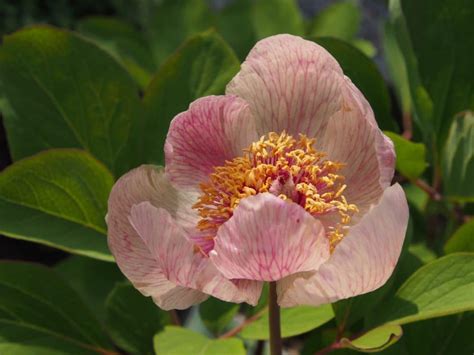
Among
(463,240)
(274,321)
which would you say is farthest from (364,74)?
(274,321)

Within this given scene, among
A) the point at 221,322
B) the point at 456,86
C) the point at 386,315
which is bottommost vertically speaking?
the point at 221,322

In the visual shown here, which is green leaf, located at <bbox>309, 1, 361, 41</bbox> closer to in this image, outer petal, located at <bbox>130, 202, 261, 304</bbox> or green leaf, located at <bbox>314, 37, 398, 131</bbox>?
green leaf, located at <bbox>314, 37, 398, 131</bbox>

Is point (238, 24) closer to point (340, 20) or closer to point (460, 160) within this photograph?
point (340, 20)

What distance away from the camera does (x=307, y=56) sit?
2.38 ft

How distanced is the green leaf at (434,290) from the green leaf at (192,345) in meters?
0.15

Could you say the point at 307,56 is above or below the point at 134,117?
above

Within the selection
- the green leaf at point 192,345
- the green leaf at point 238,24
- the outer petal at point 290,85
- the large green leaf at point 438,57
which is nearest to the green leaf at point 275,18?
the green leaf at point 238,24

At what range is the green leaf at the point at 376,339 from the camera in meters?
0.64

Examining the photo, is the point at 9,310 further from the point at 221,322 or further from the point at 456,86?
the point at 456,86

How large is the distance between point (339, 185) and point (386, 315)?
14cm

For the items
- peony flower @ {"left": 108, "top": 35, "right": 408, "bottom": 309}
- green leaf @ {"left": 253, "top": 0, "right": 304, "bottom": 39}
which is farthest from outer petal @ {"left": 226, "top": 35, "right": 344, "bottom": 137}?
green leaf @ {"left": 253, "top": 0, "right": 304, "bottom": 39}

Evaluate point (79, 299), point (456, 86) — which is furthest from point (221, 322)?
point (456, 86)

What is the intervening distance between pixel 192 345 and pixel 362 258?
0.73ft

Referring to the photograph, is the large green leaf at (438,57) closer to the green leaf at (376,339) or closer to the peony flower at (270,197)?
the peony flower at (270,197)
